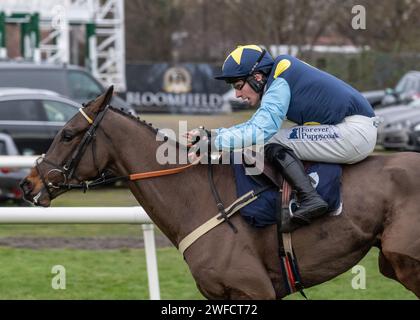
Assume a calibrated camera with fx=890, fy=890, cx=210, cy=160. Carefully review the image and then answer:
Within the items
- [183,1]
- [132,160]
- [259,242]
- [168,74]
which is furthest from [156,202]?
[183,1]

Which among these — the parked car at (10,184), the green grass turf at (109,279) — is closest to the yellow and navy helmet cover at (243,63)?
the green grass turf at (109,279)

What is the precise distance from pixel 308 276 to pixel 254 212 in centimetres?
52

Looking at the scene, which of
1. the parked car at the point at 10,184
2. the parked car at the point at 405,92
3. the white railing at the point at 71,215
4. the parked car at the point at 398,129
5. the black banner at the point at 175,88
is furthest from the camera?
the black banner at the point at 175,88

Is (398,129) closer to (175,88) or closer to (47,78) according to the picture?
(47,78)

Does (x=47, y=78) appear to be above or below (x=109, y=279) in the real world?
above

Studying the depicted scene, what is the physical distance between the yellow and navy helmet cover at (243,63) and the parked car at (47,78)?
11.2 metres

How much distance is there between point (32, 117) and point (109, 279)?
23.0 ft

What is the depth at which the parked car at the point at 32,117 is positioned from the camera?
14141mm

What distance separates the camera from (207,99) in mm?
28797

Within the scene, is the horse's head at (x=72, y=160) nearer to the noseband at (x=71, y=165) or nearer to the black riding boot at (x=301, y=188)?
the noseband at (x=71, y=165)

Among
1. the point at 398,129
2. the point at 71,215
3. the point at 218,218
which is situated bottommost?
the point at 398,129

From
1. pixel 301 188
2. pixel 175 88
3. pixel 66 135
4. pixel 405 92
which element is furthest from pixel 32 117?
pixel 175 88

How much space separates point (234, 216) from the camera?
529 centimetres

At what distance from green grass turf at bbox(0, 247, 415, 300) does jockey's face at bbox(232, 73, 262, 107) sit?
8.00 feet
